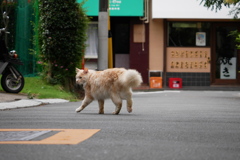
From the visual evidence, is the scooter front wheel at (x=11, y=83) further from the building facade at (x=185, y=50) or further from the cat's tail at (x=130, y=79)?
the building facade at (x=185, y=50)

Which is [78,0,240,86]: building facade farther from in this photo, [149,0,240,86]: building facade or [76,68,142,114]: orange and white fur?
[76,68,142,114]: orange and white fur

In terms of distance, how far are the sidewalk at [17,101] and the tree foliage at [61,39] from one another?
9.92 feet

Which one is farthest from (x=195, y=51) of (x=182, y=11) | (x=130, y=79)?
(x=130, y=79)

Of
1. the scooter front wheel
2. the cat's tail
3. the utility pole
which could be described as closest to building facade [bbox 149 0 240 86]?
the utility pole

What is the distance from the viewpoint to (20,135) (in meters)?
7.32

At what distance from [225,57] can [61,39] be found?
11.5 meters

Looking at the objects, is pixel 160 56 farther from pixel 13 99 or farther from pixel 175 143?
pixel 175 143

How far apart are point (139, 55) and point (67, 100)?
39.3 feet

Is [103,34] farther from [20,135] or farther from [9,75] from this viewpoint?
Answer: [20,135]

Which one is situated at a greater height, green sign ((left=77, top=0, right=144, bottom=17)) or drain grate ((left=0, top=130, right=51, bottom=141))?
green sign ((left=77, top=0, right=144, bottom=17))

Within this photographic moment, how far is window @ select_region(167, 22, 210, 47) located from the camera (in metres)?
28.1

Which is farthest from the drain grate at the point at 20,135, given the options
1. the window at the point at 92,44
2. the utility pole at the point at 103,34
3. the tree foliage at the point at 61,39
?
the window at the point at 92,44

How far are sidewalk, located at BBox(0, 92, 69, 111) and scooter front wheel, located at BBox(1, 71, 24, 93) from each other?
224 millimetres

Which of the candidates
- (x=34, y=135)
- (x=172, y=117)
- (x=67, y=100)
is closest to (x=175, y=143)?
(x=34, y=135)
